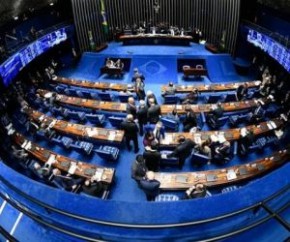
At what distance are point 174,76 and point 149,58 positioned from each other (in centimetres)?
205

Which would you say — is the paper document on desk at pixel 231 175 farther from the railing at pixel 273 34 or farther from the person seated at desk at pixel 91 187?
the railing at pixel 273 34

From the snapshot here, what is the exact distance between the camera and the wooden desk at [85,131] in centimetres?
925

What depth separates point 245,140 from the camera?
28.9 ft

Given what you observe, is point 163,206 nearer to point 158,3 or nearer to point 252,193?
point 252,193

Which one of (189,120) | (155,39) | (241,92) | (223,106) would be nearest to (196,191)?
(189,120)

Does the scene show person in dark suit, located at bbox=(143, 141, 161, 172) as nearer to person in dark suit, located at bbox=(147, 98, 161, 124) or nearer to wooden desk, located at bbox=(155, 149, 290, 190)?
wooden desk, located at bbox=(155, 149, 290, 190)

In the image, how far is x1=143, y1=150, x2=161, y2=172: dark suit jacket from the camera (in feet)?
24.0

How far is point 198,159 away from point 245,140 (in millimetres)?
1707

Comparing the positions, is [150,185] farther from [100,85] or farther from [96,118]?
[100,85]

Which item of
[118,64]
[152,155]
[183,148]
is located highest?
[152,155]

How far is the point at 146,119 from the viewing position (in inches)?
366

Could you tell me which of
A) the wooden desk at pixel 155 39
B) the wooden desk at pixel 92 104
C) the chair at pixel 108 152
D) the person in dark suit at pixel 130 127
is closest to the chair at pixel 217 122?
the person in dark suit at pixel 130 127

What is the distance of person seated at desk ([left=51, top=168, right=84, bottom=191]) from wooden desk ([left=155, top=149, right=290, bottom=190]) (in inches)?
89.3

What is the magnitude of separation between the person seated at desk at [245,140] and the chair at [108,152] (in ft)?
13.5
